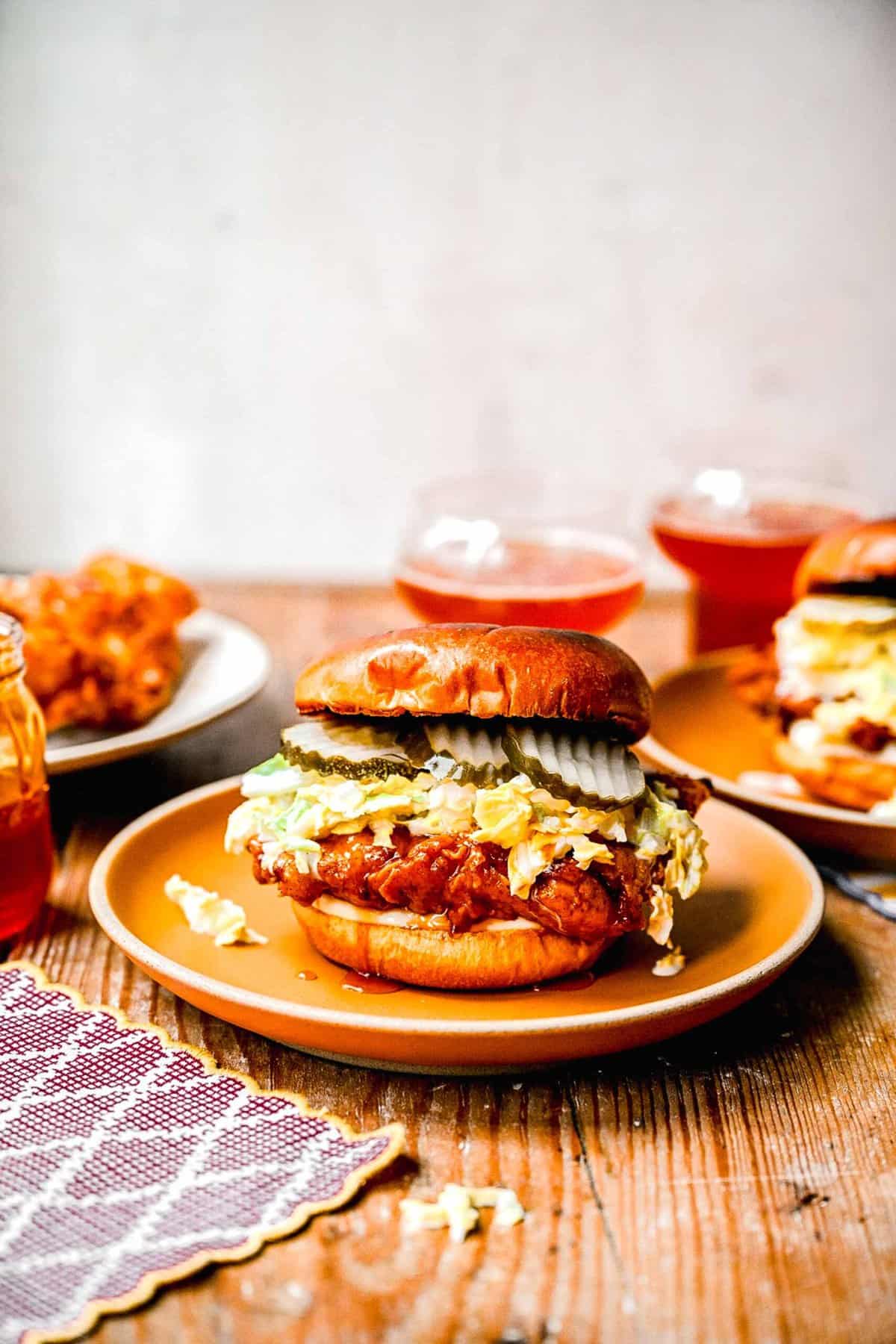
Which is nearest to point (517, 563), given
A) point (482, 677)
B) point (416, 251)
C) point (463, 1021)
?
point (482, 677)

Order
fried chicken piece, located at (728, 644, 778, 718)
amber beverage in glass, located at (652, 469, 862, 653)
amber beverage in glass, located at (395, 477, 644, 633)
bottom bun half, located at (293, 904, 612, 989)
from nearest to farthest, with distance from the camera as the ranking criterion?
bottom bun half, located at (293, 904, 612, 989) < amber beverage in glass, located at (395, 477, 644, 633) < fried chicken piece, located at (728, 644, 778, 718) < amber beverage in glass, located at (652, 469, 862, 653)

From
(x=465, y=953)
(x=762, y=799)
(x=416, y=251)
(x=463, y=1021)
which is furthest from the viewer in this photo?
(x=416, y=251)

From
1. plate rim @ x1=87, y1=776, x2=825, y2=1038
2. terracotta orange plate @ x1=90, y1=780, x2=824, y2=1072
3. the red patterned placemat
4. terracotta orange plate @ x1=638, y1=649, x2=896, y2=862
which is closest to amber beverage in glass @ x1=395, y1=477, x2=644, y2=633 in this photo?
terracotta orange plate @ x1=638, y1=649, x2=896, y2=862

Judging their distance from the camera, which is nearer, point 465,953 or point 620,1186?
point 620,1186

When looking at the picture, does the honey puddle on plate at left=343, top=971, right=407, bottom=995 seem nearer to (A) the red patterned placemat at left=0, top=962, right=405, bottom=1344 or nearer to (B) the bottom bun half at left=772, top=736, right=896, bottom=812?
(A) the red patterned placemat at left=0, top=962, right=405, bottom=1344

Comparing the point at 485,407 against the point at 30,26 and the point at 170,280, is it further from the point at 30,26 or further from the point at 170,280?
the point at 30,26

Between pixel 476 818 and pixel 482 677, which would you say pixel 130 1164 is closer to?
pixel 476 818

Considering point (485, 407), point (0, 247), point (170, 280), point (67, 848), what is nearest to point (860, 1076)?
point (67, 848)
